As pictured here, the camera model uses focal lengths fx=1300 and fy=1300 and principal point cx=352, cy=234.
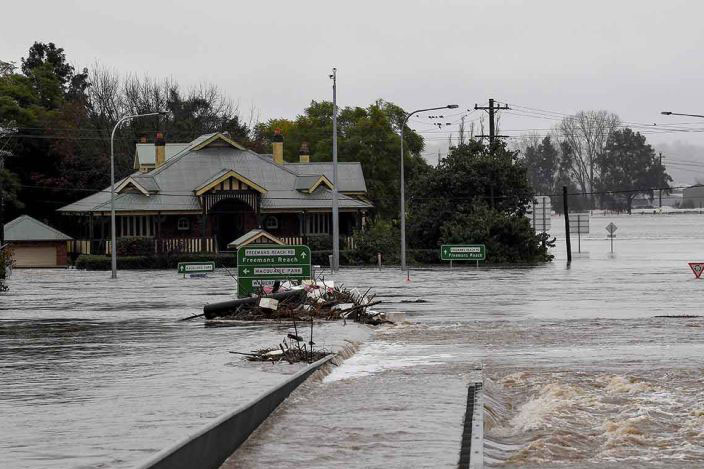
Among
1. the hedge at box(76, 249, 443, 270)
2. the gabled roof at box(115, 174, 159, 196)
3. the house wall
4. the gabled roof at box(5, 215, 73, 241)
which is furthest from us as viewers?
the house wall

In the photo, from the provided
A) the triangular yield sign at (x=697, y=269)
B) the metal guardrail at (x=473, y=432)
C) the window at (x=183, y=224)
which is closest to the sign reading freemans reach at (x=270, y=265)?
the metal guardrail at (x=473, y=432)

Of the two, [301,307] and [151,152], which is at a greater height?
[151,152]

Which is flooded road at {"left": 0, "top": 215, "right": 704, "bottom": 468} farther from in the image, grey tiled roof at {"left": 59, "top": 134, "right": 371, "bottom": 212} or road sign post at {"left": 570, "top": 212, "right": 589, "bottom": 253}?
road sign post at {"left": 570, "top": 212, "right": 589, "bottom": 253}

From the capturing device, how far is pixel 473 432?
12250mm

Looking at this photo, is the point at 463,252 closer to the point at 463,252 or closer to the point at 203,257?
the point at 463,252

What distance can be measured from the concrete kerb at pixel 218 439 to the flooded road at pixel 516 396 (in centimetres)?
15

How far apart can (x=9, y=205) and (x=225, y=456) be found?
89.9m

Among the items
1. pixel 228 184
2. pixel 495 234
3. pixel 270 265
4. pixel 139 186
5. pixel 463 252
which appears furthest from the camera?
pixel 139 186

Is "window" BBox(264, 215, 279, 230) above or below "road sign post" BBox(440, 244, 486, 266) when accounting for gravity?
above

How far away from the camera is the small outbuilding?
90000mm

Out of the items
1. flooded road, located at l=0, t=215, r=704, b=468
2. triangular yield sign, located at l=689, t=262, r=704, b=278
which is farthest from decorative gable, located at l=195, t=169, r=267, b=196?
flooded road, located at l=0, t=215, r=704, b=468

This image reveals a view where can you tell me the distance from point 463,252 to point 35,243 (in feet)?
107

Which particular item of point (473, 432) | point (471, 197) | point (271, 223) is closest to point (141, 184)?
point (271, 223)

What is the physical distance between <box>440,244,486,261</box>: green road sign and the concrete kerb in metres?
61.7
